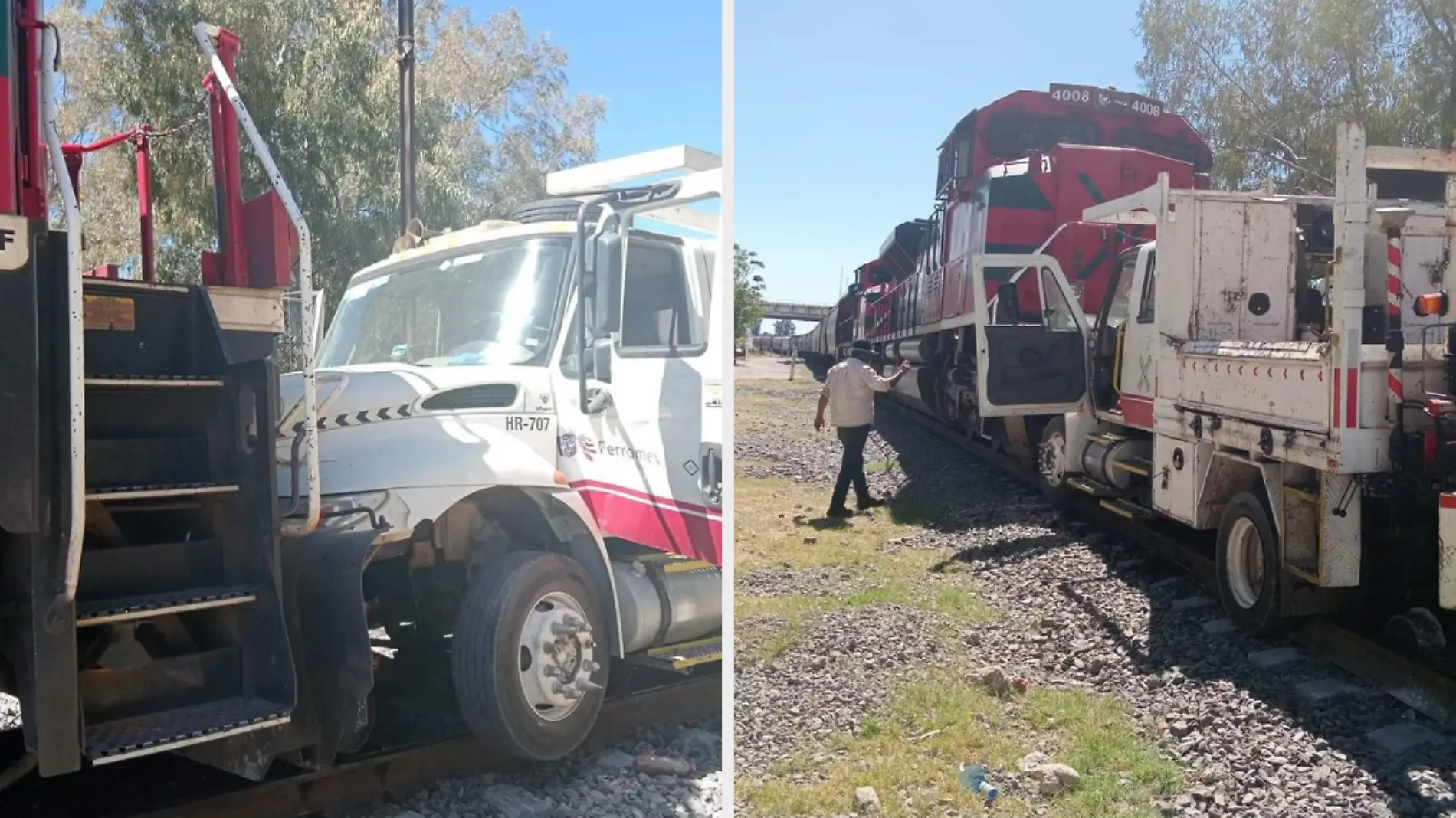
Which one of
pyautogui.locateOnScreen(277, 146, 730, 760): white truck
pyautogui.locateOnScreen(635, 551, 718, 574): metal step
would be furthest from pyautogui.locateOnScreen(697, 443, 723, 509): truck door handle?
pyautogui.locateOnScreen(635, 551, 718, 574): metal step

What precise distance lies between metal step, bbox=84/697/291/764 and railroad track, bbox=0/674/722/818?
434 millimetres

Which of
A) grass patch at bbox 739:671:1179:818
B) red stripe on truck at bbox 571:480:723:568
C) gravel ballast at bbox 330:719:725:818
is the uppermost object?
red stripe on truck at bbox 571:480:723:568

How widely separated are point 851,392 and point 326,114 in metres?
3.77

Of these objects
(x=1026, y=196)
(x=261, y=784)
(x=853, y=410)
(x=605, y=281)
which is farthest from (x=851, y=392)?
(x=261, y=784)

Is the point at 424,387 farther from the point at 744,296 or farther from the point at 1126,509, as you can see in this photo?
the point at 1126,509

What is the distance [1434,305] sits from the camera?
10.8ft

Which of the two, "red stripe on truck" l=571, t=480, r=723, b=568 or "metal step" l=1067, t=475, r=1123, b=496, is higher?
"red stripe on truck" l=571, t=480, r=723, b=568

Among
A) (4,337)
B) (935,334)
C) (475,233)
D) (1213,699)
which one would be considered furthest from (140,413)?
(935,334)

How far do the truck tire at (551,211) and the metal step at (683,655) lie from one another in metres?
1.19

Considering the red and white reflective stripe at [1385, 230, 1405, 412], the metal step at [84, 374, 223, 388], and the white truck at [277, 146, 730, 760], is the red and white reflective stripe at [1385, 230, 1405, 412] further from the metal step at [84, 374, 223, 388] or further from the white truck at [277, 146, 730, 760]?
the metal step at [84, 374, 223, 388]

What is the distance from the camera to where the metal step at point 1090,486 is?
5816 mm

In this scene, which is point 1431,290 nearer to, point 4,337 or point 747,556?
point 747,556

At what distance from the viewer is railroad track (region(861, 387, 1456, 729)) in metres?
3.37

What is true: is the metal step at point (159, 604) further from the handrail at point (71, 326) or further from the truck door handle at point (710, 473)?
the truck door handle at point (710, 473)
